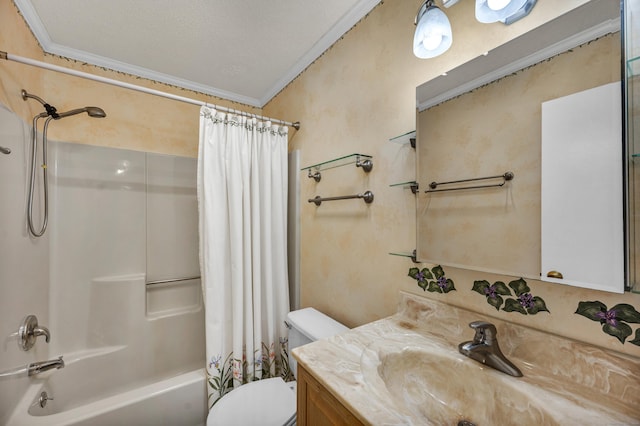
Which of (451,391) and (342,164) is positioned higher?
(342,164)

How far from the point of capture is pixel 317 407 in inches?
27.9

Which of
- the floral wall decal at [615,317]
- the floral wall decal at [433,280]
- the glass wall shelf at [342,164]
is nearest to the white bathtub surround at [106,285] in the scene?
the glass wall shelf at [342,164]

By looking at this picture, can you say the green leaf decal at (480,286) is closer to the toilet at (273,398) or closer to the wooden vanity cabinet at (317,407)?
the wooden vanity cabinet at (317,407)

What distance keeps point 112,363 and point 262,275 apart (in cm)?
124

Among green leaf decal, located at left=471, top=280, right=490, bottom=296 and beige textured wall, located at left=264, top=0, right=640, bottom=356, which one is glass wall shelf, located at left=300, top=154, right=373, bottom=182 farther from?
green leaf decal, located at left=471, top=280, right=490, bottom=296

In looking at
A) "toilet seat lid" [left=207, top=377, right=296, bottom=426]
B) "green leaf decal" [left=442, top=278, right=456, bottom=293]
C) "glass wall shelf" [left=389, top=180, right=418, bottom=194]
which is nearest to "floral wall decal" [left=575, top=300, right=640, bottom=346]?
"green leaf decal" [left=442, top=278, right=456, bottom=293]

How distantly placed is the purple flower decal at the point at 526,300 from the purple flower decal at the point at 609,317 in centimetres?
14

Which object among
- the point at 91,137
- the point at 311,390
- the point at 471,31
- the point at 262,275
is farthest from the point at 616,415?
the point at 91,137

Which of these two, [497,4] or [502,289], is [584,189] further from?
[497,4]

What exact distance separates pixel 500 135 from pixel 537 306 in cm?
53

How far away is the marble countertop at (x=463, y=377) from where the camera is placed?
1.83ft

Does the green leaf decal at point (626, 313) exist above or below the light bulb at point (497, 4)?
below

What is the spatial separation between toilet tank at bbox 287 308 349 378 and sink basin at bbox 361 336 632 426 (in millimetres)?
455

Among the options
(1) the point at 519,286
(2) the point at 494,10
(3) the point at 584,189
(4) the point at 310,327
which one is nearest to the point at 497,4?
(2) the point at 494,10
